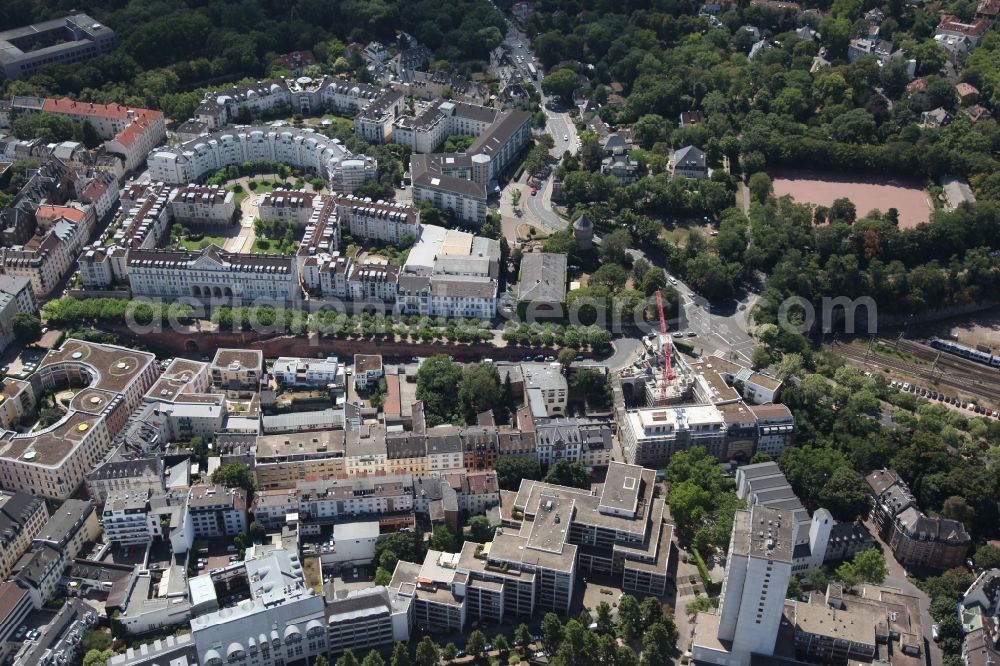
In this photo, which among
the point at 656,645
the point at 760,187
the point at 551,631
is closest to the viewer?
the point at 656,645

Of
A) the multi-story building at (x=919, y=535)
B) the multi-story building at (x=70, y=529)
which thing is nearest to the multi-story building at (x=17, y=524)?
the multi-story building at (x=70, y=529)

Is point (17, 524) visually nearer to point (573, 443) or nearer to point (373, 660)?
point (373, 660)

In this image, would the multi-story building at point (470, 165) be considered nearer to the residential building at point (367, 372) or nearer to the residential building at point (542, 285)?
the residential building at point (542, 285)

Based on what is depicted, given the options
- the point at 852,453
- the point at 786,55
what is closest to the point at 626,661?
the point at 852,453

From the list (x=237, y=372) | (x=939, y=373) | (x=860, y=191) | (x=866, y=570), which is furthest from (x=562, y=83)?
(x=866, y=570)

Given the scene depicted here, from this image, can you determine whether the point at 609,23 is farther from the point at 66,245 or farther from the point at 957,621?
the point at 957,621
